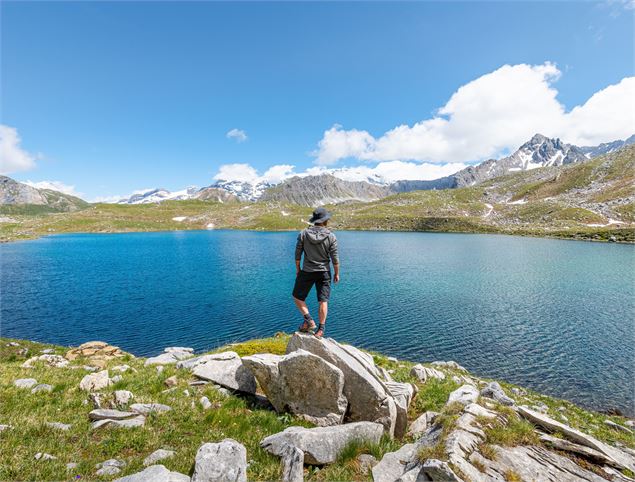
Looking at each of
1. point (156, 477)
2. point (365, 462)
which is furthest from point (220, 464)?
point (365, 462)

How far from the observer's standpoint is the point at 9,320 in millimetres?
42875

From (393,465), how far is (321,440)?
187cm

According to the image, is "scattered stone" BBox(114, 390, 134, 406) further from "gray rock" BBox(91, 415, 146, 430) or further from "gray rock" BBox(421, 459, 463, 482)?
"gray rock" BBox(421, 459, 463, 482)

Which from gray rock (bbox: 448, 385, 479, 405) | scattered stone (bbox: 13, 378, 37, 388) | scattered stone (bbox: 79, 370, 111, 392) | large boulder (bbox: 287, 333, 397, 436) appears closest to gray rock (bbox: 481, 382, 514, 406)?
gray rock (bbox: 448, 385, 479, 405)

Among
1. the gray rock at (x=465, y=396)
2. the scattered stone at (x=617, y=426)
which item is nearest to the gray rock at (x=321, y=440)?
the gray rock at (x=465, y=396)

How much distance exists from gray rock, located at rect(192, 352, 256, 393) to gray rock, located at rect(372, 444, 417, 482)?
6304 mm

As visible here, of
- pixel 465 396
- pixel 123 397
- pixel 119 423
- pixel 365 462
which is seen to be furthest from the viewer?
pixel 123 397

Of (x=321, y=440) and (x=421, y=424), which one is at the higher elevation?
(x=321, y=440)

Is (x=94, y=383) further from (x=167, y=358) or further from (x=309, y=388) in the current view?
(x=167, y=358)

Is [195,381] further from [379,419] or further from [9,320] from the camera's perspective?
[9,320]

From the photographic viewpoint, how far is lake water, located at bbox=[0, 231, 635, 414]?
3195 cm

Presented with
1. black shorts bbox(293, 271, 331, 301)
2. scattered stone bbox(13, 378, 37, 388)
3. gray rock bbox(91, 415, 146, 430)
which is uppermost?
black shorts bbox(293, 271, 331, 301)

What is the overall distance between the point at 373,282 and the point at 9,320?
57.3 m

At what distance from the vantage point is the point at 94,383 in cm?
1253
